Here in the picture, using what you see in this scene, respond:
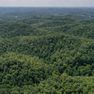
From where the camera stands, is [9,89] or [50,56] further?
[50,56]

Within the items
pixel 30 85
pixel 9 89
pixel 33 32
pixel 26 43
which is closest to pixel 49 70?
pixel 30 85

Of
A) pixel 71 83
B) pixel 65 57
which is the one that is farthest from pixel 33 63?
pixel 71 83

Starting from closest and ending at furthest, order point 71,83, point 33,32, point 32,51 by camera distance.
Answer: point 71,83, point 32,51, point 33,32

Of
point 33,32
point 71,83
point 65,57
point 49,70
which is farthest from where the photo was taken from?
point 33,32

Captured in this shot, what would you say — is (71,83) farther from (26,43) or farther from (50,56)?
(26,43)

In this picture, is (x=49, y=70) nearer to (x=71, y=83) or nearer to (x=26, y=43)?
(x=71, y=83)

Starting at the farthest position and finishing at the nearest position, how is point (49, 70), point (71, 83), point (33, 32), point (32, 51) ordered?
point (33, 32) < point (32, 51) < point (49, 70) < point (71, 83)

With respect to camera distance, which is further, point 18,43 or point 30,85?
point 18,43

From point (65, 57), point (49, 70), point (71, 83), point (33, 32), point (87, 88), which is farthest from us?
point (33, 32)
